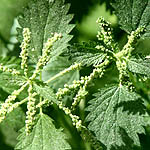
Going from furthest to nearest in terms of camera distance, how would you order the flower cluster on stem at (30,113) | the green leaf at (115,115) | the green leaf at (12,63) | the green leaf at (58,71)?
the green leaf at (58,71) → the green leaf at (12,63) → the green leaf at (115,115) → the flower cluster on stem at (30,113)

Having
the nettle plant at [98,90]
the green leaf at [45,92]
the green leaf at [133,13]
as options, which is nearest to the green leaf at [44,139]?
the nettle plant at [98,90]

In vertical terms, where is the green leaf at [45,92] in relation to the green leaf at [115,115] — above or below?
above

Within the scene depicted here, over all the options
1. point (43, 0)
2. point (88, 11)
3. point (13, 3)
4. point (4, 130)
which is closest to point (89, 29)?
point (88, 11)

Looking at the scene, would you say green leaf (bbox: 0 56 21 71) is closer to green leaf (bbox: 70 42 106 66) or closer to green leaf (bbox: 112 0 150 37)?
green leaf (bbox: 70 42 106 66)

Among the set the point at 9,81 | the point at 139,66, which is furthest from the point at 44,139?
the point at 139,66

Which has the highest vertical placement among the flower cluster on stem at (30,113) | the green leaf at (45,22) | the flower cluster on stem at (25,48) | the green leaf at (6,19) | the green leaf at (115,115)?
the green leaf at (6,19)

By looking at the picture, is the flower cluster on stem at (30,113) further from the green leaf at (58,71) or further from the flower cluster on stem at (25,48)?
the green leaf at (58,71)

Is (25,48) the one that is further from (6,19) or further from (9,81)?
(6,19)

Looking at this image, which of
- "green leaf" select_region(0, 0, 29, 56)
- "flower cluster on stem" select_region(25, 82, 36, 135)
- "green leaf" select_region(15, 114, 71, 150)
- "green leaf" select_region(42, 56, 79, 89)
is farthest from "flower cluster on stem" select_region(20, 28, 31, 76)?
"green leaf" select_region(0, 0, 29, 56)
